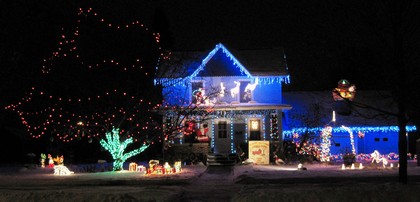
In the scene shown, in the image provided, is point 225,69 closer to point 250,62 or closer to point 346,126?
point 250,62

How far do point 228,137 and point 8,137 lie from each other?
17.6 m

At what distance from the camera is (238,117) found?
33312mm

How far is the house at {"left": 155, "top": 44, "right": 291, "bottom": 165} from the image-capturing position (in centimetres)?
3275

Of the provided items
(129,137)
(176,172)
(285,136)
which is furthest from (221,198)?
(285,136)

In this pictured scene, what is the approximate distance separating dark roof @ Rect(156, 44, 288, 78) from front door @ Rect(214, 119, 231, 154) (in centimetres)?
341

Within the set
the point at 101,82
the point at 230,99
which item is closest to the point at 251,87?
the point at 230,99

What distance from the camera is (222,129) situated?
3388 cm

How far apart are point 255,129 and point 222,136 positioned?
6.65 ft

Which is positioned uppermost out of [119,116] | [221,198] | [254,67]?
[254,67]

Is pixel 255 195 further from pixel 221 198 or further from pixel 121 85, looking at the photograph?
pixel 121 85

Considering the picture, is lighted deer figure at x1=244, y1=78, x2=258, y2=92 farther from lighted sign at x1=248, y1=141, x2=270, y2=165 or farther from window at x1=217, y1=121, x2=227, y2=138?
lighted sign at x1=248, y1=141, x2=270, y2=165

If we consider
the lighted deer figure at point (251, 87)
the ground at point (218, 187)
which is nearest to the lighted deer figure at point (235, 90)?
the lighted deer figure at point (251, 87)

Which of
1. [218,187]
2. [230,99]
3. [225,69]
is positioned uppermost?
[225,69]

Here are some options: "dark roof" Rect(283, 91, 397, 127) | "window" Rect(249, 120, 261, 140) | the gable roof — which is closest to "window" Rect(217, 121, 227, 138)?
"window" Rect(249, 120, 261, 140)
